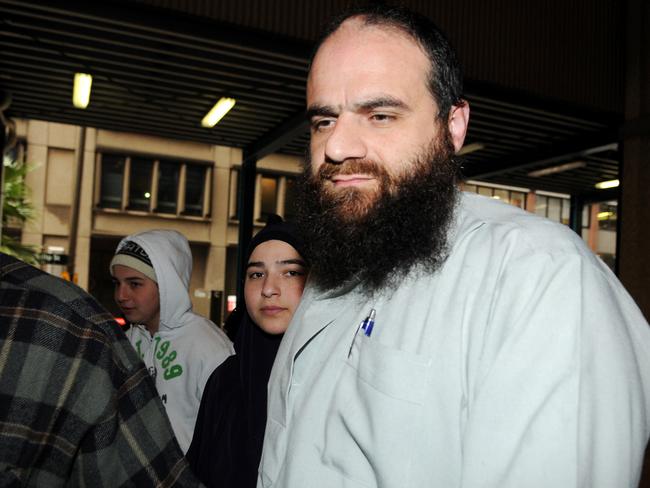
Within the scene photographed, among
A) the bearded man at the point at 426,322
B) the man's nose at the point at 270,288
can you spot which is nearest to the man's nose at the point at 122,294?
the man's nose at the point at 270,288

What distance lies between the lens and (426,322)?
1.19m

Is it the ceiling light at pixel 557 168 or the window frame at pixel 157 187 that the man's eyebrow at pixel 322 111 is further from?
the window frame at pixel 157 187

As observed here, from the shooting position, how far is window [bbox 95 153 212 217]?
21625 mm

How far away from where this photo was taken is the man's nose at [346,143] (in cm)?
134

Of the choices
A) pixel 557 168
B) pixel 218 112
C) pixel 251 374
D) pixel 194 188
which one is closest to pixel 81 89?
pixel 218 112

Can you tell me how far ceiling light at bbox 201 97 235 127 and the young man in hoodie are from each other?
5.49 meters

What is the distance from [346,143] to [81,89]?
805 cm

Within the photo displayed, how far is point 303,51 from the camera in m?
6.76

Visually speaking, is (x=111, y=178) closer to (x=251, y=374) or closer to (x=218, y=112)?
(x=218, y=112)

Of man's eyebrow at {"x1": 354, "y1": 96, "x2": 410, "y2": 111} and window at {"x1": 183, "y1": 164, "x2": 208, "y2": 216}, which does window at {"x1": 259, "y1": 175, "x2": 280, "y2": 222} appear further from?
man's eyebrow at {"x1": 354, "y1": 96, "x2": 410, "y2": 111}

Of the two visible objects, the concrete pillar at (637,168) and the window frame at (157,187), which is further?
the window frame at (157,187)

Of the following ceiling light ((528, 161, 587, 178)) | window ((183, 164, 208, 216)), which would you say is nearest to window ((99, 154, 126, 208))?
window ((183, 164, 208, 216))

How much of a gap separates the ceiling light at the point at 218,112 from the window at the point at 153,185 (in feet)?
42.2

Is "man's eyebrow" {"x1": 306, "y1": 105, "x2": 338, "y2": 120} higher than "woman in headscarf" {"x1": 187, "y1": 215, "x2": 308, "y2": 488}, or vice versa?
"man's eyebrow" {"x1": 306, "y1": 105, "x2": 338, "y2": 120}
